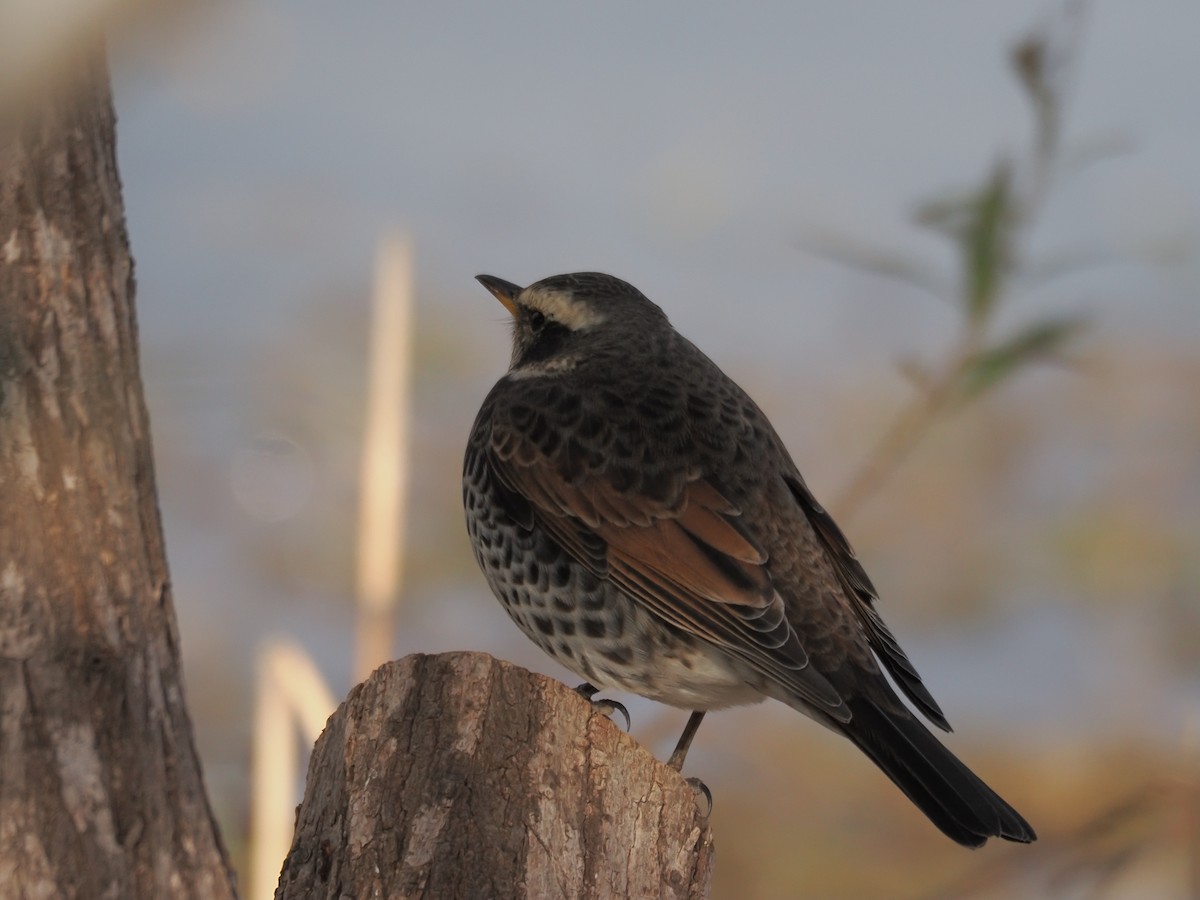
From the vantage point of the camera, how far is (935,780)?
11.1 ft

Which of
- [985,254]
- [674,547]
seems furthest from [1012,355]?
[674,547]

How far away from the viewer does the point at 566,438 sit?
4117mm

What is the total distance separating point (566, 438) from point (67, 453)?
1365mm

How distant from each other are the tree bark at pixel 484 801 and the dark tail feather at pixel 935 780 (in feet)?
2.18

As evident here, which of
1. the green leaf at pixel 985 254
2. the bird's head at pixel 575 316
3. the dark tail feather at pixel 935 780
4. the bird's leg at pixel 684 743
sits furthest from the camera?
the green leaf at pixel 985 254

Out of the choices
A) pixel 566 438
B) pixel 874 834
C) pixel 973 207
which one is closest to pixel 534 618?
pixel 566 438

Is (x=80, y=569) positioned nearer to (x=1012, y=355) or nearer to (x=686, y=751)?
(x=686, y=751)

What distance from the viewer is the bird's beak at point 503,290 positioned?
16.5ft

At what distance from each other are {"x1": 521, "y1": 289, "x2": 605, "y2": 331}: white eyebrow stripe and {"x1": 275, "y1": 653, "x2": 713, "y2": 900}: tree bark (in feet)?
6.59

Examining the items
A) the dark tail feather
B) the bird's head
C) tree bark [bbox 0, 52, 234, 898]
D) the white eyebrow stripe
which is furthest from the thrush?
tree bark [bbox 0, 52, 234, 898]

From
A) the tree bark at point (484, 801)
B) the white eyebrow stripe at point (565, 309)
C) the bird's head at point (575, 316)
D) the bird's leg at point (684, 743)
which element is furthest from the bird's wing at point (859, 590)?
the tree bark at point (484, 801)

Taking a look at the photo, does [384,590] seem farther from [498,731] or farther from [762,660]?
[498,731]

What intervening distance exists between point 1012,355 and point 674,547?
177cm

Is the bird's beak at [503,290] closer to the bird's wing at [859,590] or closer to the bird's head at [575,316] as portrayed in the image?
the bird's head at [575,316]
